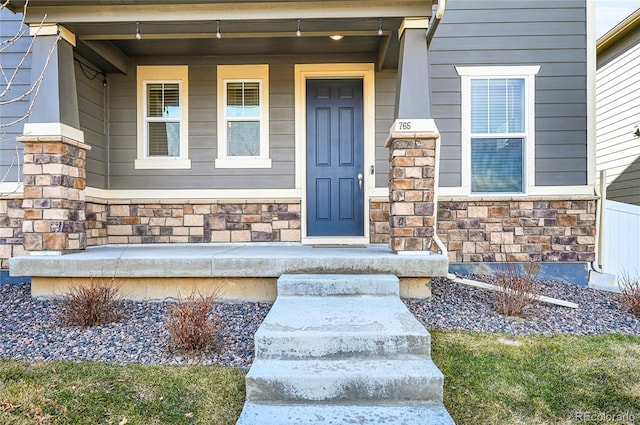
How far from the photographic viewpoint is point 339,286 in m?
3.60

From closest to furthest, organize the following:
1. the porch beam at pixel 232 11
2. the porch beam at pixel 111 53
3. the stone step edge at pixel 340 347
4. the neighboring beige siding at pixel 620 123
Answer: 1. the stone step edge at pixel 340 347
2. the porch beam at pixel 232 11
3. the porch beam at pixel 111 53
4. the neighboring beige siding at pixel 620 123

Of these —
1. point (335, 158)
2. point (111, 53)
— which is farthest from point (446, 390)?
point (111, 53)

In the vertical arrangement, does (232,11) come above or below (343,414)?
above

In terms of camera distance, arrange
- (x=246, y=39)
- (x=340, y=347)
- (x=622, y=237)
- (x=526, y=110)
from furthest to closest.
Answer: (x=622, y=237) < (x=526, y=110) < (x=246, y=39) < (x=340, y=347)

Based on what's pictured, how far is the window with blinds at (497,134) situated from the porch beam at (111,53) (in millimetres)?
4652


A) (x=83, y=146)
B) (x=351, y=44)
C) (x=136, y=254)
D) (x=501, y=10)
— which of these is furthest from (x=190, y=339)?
(x=501, y=10)

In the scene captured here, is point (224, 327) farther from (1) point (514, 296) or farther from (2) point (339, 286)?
(1) point (514, 296)

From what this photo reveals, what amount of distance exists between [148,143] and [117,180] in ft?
A: 2.14

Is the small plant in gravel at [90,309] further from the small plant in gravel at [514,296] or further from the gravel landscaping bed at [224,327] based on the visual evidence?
the small plant in gravel at [514,296]

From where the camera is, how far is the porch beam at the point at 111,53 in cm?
482

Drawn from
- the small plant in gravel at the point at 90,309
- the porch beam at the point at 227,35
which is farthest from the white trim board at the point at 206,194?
the small plant in gravel at the point at 90,309

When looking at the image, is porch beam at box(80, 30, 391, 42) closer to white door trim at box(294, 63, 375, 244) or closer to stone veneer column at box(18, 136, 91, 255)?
white door trim at box(294, 63, 375, 244)

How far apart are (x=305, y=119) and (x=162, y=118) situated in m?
1.97

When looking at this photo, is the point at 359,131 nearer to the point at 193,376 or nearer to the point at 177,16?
the point at 177,16
